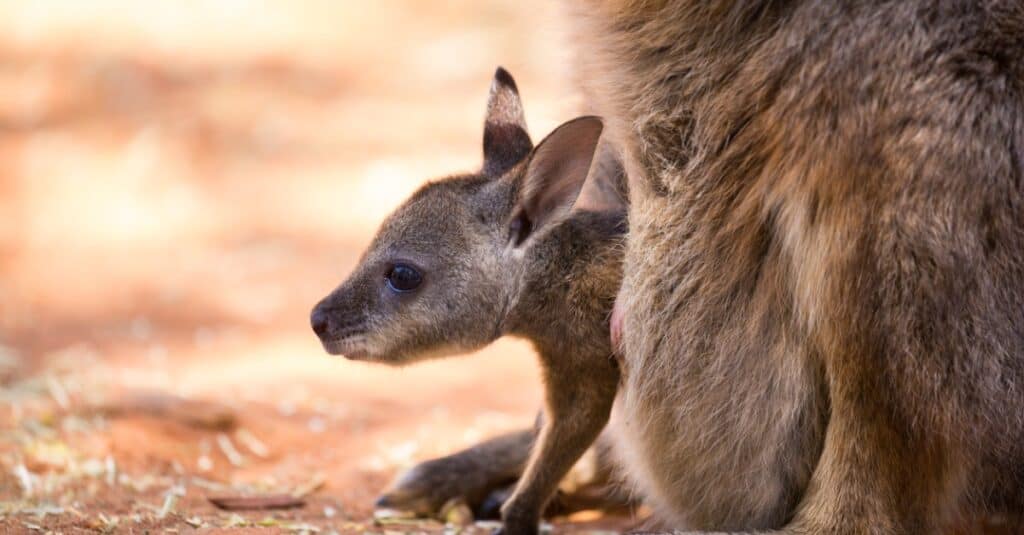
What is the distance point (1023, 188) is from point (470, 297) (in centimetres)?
133

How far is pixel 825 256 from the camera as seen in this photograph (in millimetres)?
2439

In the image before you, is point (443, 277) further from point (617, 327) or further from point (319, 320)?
point (617, 327)

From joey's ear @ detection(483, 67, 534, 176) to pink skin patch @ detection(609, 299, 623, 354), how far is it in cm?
56

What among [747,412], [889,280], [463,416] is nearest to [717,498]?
[747,412]

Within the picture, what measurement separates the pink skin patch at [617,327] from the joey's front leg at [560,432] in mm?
164

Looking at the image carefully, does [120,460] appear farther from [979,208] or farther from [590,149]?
[979,208]

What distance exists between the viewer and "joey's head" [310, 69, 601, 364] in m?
3.16

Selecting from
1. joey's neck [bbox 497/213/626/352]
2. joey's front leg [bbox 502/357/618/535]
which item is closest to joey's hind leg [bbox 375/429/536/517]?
joey's front leg [bbox 502/357/618/535]

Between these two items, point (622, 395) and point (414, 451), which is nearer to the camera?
point (622, 395)

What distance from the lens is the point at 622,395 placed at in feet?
9.90

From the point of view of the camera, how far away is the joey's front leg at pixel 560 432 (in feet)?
10.3

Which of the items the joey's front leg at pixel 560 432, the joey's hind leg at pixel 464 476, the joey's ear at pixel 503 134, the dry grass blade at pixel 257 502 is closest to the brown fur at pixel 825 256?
the joey's front leg at pixel 560 432

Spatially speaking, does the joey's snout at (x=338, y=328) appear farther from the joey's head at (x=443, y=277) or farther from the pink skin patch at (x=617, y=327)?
the pink skin patch at (x=617, y=327)

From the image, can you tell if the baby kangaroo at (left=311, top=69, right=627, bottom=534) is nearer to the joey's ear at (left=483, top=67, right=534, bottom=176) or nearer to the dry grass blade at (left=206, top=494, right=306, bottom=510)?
the joey's ear at (left=483, top=67, right=534, bottom=176)
